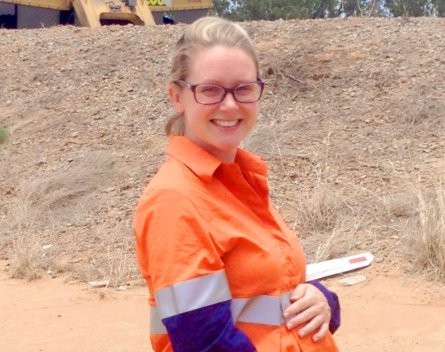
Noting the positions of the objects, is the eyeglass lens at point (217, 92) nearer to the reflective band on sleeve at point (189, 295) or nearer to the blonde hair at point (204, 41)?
the blonde hair at point (204, 41)

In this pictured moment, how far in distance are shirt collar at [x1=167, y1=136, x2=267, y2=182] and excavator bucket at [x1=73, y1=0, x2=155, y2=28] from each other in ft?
46.7

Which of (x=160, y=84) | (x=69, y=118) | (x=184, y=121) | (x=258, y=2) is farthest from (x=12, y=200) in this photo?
(x=258, y=2)

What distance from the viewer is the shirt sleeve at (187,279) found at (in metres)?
1.91

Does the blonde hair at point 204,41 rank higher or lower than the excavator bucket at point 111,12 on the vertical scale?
higher

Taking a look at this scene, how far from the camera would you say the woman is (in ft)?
6.31

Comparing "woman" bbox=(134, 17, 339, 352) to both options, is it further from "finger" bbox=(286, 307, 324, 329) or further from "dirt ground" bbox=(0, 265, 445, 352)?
"dirt ground" bbox=(0, 265, 445, 352)

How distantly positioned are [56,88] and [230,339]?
977cm

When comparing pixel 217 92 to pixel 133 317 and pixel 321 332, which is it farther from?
pixel 133 317

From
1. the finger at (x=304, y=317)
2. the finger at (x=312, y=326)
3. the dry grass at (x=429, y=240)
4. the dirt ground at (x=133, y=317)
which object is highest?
the finger at (x=304, y=317)

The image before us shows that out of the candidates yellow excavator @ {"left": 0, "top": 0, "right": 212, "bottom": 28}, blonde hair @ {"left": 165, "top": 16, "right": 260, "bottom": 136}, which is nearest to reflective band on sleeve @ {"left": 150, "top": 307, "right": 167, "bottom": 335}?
blonde hair @ {"left": 165, "top": 16, "right": 260, "bottom": 136}

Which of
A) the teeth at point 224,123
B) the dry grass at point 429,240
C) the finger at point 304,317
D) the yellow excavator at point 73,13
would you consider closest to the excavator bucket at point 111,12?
the yellow excavator at point 73,13

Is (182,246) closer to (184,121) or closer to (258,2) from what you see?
(184,121)

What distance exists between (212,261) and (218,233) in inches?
2.6

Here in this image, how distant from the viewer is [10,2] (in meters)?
16.8
